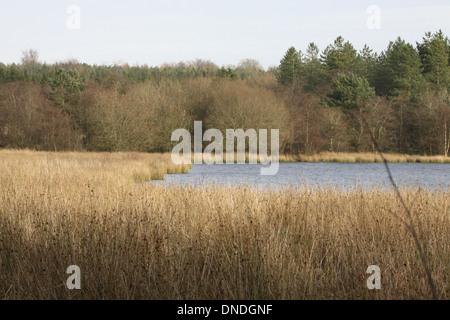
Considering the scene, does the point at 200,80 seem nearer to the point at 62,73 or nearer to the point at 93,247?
the point at 62,73

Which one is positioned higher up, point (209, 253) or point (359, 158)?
point (209, 253)

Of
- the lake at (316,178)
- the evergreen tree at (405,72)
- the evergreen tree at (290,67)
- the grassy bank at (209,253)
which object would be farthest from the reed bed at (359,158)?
the grassy bank at (209,253)

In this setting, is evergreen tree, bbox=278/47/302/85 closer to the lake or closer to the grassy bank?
the lake

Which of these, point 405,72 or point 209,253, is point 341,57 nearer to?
point 405,72

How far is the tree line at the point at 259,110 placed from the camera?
2972cm

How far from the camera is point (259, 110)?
30062mm

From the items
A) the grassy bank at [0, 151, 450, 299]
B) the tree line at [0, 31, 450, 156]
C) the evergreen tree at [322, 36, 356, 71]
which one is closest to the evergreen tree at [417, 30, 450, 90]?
the tree line at [0, 31, 450, 156]

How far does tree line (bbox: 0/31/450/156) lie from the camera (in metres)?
29.7

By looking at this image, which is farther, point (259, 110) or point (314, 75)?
point (314, 75)

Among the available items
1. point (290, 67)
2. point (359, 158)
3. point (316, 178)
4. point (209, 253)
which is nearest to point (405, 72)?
point (290, 67)

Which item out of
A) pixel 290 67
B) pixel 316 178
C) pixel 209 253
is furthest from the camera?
pixel 290 67

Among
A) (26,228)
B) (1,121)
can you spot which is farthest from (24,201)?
(1,121)

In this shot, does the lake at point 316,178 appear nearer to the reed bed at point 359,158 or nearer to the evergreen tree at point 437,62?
the reed bed at point 359,158
